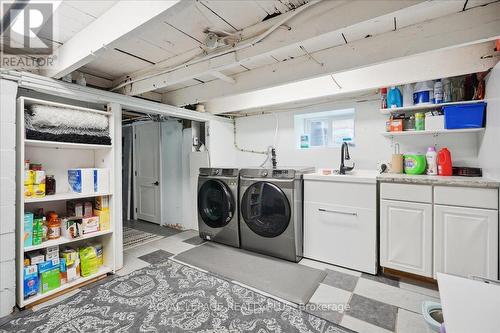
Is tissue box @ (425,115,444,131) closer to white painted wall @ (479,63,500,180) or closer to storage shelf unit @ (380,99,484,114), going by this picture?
storage shelf unit @ (380,99,484,114)

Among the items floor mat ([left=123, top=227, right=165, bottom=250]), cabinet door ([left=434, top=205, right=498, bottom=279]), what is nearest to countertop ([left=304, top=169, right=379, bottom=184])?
cabinet door ([left=434, top=205, right=498, bottom=279])

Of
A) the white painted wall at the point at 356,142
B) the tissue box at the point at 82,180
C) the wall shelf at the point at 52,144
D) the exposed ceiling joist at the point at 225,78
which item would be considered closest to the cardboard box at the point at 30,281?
the tissue box at the point at 82,180

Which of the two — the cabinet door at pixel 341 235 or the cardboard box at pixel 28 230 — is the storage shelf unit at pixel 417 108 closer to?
the cabinet door at pixel 341 235

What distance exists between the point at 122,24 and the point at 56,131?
123 cm

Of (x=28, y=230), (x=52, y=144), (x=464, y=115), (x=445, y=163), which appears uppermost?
(x=464, y=115)

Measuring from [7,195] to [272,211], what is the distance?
227 cm

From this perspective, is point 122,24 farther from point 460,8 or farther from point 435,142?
point 435,142

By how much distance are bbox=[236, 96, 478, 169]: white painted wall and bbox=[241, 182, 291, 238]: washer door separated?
0.85 meters

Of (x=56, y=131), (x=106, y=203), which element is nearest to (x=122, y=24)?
(x=56, y=131)

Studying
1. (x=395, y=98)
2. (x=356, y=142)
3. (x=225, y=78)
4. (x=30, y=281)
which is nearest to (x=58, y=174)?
(x=30, y=281)

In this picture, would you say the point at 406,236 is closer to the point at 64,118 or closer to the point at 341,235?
the point at 341,235

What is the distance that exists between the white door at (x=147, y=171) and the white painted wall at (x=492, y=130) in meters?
4.20

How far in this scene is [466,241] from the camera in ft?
5.91

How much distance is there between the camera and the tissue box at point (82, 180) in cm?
208
